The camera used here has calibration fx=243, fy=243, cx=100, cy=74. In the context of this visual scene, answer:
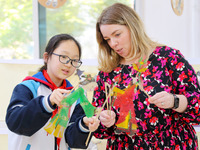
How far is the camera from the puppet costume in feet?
2.89

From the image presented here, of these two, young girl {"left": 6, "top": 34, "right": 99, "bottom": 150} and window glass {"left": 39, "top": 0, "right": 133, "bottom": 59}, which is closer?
young girl {"left": 6, "top": 34, "right": 99, "bottom": 150}

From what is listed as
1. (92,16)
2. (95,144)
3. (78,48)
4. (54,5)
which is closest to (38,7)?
(54,5)

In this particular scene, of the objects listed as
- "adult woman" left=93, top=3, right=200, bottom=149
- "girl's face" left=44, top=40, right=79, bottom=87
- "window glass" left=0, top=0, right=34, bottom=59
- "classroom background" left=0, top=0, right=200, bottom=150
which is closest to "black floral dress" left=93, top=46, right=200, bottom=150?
"adult woman" left=93, top=3, right=200, bottom=149

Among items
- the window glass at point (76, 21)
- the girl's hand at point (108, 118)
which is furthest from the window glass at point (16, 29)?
the girl's hand at point (108, 118)

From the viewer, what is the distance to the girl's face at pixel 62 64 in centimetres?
103

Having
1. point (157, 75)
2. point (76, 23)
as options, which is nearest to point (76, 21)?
point (76, 23)

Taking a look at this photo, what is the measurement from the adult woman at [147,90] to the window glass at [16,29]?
107 centimetres

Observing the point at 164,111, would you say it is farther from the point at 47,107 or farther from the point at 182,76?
the point at 47,107

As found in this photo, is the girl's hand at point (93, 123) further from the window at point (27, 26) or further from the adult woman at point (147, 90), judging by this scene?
the window at point (27, 26)

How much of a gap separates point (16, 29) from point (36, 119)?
1331 mm

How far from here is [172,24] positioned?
2.14m

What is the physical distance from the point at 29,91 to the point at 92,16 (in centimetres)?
131

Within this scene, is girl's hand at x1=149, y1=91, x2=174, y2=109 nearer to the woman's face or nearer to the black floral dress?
the black floral dress

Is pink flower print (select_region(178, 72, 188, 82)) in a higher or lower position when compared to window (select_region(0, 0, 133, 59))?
lower
